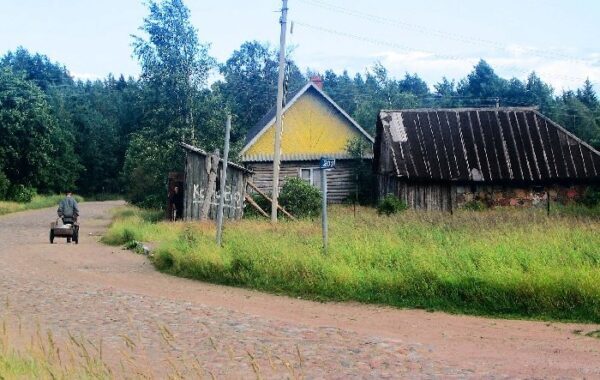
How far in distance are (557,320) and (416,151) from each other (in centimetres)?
2156

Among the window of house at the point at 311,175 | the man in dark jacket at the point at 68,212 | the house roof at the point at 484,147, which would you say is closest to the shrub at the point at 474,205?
the house roof at the point at 484,147

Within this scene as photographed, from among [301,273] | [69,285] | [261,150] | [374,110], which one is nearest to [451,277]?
[301,273]

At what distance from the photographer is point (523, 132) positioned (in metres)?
32.3

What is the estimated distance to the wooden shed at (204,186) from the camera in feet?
93.7

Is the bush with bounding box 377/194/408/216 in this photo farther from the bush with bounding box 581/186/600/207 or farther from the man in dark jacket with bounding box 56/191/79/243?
the man in dark jacket with bounding box 56/191/79/243

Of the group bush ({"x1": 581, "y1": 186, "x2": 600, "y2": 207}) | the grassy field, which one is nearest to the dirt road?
the grassy field

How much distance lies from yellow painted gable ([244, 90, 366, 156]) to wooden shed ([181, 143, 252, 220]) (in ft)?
27.5

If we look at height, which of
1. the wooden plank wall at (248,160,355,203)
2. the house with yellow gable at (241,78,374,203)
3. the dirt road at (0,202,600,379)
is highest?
the house with yellow gable at (241,78,374,203)

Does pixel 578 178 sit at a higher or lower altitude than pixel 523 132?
lower

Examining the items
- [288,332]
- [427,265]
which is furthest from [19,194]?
[288,332]

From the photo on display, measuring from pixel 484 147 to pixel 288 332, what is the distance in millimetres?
23764

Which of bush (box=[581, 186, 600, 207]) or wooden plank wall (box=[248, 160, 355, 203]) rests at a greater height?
wooden plank wall (box=[248, 160, 355, 203])

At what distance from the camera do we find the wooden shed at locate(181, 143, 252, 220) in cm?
2855

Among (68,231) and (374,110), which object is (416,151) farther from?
(374,110)
